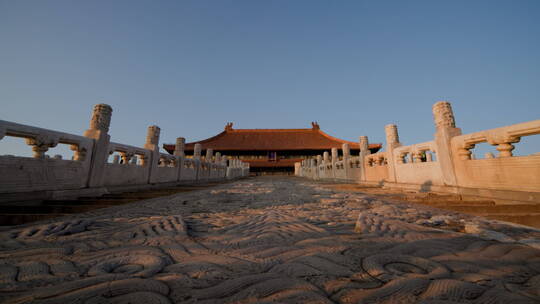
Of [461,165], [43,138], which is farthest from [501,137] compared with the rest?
[43,138]

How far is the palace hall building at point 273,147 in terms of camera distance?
30.3m

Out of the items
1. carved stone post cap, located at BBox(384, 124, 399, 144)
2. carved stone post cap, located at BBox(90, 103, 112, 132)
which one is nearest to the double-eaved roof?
carved stone post cap, located at BBox(384, 124, 399, 144)

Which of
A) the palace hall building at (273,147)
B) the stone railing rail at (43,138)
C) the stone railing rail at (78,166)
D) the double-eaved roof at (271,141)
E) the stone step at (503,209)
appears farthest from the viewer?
the double-eaved roof at (271,141)

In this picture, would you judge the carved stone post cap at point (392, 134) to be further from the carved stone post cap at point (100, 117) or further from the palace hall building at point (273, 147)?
the palace hall building at point (273, 147)

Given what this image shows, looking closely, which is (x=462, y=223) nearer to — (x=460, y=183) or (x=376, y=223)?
(x=376, y=223)

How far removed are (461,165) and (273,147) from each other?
27.8 metres

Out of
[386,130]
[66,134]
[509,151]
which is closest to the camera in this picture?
[509,151]

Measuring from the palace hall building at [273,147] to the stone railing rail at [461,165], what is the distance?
22.8 meters

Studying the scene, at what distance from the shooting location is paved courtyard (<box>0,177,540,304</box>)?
3.00 feet

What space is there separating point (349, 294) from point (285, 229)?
Answer: 1038 millimetres

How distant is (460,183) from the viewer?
462cm

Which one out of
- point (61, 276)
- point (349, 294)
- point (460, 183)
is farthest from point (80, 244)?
point (460, 183)

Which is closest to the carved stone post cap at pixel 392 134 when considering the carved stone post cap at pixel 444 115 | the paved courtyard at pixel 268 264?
the carved stone post cap at pixel 444 115

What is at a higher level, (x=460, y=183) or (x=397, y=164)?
(x=397, y=164)
